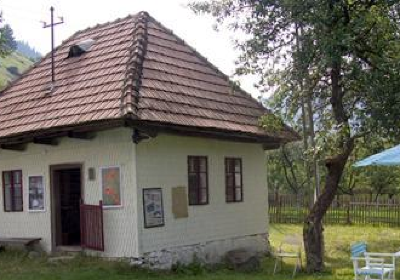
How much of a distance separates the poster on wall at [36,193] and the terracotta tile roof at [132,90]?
1.38 metres

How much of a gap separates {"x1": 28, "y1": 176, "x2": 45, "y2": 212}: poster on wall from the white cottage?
0.11 feet

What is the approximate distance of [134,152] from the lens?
12.2 meters

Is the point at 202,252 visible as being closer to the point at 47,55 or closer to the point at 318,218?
the point at 318,218

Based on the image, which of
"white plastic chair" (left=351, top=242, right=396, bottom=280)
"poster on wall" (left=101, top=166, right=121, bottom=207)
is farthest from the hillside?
"white plastic chair" (left=351, top=242, right=396, bottom=280)

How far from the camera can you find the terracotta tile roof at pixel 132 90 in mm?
12281

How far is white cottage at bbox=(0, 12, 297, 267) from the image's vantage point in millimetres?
12336

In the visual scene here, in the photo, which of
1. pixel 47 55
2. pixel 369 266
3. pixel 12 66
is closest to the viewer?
pixel 369 266

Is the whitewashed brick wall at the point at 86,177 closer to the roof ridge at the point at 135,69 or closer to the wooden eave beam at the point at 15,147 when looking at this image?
the wooden eave beam at the point at 15,147

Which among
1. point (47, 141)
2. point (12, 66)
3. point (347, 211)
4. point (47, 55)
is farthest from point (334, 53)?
point (12, 66)

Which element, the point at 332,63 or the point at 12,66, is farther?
the point at 12,66

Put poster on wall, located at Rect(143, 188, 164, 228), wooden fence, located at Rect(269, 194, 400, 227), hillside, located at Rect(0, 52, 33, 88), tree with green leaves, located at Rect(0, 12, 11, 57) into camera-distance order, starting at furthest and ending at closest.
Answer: hillside, located at Rect(0, 52, 33, 88) → wooden fence, located at Rect(269, 194, 400, 227) → tree with green leaves, located at Rect(0, 12, 11, 57) → poster on wall, located at Rect(143, 188, 164, 228)

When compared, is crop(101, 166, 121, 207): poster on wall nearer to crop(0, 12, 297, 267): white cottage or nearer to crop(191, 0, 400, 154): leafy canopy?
crop(0, 12, 297, 267): white cottage

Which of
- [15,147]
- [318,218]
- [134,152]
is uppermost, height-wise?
[15,147]

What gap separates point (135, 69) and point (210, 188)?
3.66 m
